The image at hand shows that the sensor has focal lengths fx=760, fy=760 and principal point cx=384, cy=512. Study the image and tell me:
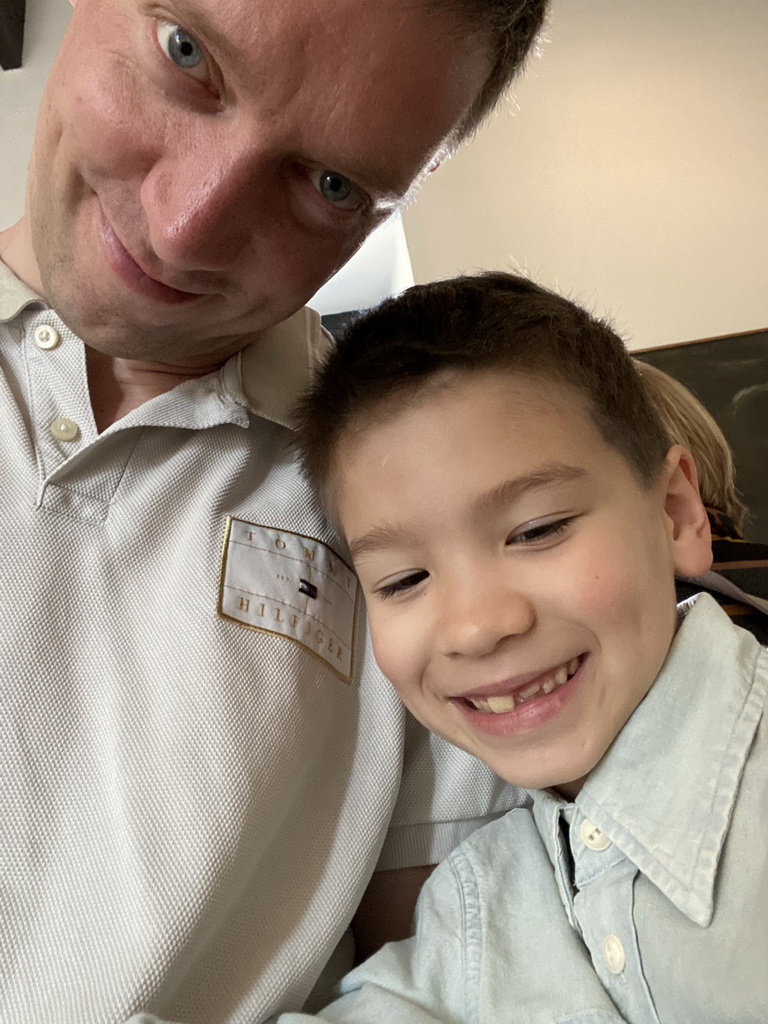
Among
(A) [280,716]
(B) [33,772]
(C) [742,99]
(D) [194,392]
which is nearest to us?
(B) [33,772]

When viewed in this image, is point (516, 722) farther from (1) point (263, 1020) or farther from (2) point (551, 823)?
(1) point (263, 1020)

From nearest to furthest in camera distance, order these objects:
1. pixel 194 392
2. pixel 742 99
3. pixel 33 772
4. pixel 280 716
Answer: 1. pixel 33 772
2. pixel 280 716
3. pixel 194 392
4. pixel 742 99

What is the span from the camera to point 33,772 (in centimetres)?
64

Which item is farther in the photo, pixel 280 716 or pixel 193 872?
pixel 280 716

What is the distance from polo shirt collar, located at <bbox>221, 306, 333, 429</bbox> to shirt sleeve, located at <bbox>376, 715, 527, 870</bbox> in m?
0.46

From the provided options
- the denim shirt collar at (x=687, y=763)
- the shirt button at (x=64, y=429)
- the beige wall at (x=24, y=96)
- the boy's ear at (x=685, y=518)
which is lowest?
the denim shirt collar at (x=687, y=763)

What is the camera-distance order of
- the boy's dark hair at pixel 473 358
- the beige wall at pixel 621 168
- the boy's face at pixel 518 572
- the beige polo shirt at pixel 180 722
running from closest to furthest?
1. the beige polo shirt at pixel 180 722
2. the boy's face at pixel 518 572
3. the boy's dark hair at pixel 473 358
4. the beige wall at pixel 621 168

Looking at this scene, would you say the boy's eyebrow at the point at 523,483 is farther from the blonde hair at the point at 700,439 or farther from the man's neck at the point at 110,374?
the blonde hair at the point at 700,439

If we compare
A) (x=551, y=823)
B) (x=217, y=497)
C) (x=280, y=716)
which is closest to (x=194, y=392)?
(x=217, y=497)

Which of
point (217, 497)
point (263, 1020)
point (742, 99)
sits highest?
point (742, 99)

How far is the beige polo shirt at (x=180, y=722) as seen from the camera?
2.03 feet

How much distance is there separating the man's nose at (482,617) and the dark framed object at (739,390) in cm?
176

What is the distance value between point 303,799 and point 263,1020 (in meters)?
0.19

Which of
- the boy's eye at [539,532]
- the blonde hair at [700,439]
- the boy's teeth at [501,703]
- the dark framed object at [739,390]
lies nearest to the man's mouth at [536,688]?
the boy's teeth at [501,703]
